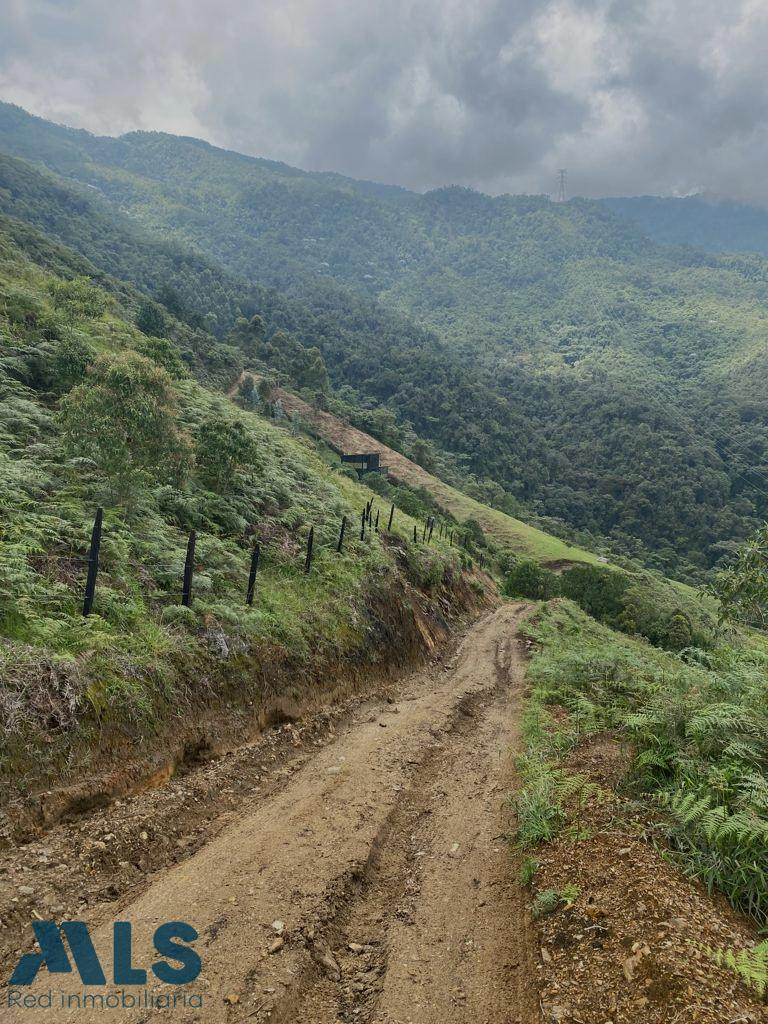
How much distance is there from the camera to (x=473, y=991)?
4.56 m

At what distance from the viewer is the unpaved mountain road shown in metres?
4.35

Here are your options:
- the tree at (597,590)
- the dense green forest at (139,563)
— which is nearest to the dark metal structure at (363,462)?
the tree at (597,590)

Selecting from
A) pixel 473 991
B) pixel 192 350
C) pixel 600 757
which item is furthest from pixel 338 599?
pixel 192 350

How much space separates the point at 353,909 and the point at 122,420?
426 inches

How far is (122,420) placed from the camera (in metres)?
12.6

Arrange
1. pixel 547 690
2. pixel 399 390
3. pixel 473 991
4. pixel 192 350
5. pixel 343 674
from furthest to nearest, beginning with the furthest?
pixel 399 390 → pixel 192 350 → pixel 547 690 → pixel 343 674 → pixel 473 991

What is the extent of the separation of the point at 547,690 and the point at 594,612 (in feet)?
101

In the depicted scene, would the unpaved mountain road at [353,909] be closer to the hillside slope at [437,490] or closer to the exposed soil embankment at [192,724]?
the exposed soil embankment at [192,724]

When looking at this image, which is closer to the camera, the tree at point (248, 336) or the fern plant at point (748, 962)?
the fern plant at point (748, 962)

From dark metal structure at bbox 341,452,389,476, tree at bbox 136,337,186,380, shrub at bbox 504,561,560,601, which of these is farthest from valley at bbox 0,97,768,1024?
dark metal structure at bbox 341,452,389,476

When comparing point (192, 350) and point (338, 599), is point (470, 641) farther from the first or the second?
point (192, 350)

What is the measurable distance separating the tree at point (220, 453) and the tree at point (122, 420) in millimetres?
1778

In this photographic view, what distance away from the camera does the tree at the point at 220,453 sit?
1570 cm

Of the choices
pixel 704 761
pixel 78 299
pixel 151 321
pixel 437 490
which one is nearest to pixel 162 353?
pixel 78 299
